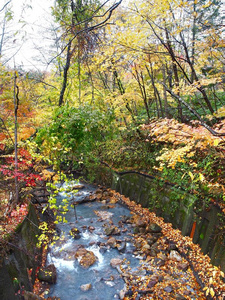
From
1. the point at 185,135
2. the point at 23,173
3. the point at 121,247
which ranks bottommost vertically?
the point at 121,247

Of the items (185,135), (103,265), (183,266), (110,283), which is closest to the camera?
(185,135)

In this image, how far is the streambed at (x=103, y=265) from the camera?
15.5 ft

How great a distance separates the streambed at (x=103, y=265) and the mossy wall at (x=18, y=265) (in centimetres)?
76

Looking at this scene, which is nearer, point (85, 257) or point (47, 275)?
point (47, 275)

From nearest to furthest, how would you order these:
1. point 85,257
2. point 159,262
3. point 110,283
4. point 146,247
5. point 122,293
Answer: point 122,293 → point 110,283 → point 159,262 → point 85,257 → point 146,247

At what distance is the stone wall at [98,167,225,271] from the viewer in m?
5.08

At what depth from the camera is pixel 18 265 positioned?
400cm

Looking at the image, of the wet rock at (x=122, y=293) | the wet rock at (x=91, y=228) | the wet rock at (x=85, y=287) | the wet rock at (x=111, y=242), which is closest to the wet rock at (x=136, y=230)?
the wet rock at (x=111, y=242)

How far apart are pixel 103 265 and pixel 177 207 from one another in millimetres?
3207

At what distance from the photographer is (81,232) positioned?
733 cm

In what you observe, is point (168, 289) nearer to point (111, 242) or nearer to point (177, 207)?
point (111, 242)

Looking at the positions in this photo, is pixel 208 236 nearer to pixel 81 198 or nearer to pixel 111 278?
pixel 111 278

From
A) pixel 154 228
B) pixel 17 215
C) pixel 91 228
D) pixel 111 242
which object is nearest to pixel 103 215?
pixel 91 228

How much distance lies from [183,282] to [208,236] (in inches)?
54.8
